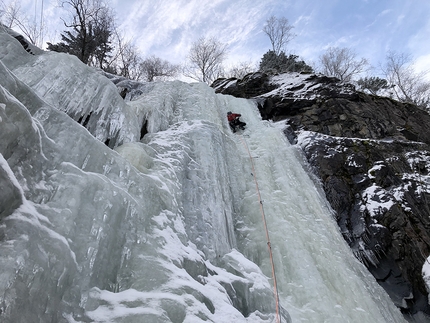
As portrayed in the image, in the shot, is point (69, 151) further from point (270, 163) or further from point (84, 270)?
point (270, 163)

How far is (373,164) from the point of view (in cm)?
720

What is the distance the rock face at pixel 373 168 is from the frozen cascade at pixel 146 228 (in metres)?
0.94

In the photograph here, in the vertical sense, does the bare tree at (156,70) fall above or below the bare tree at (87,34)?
above

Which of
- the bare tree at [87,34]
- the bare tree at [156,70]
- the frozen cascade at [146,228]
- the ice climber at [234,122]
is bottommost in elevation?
the frozen cascade at [146,228]

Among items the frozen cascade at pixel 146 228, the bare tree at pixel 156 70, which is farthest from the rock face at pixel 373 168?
the bare tree at pixel 156 70

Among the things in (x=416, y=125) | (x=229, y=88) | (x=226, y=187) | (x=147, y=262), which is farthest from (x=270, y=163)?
(x=229, y=88)

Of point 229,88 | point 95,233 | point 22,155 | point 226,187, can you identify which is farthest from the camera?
point 229,88

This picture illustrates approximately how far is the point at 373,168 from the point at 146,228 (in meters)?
6.57

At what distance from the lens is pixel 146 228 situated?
2832 mm

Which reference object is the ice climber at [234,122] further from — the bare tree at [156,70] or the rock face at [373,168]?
the bare tree at [156,70]

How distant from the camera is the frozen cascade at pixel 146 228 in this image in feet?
5.74

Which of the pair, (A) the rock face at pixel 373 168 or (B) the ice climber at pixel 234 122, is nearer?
(A) the rock face at pixel 373 168

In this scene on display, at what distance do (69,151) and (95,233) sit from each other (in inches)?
34.6

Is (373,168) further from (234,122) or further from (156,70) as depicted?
(156,70)
